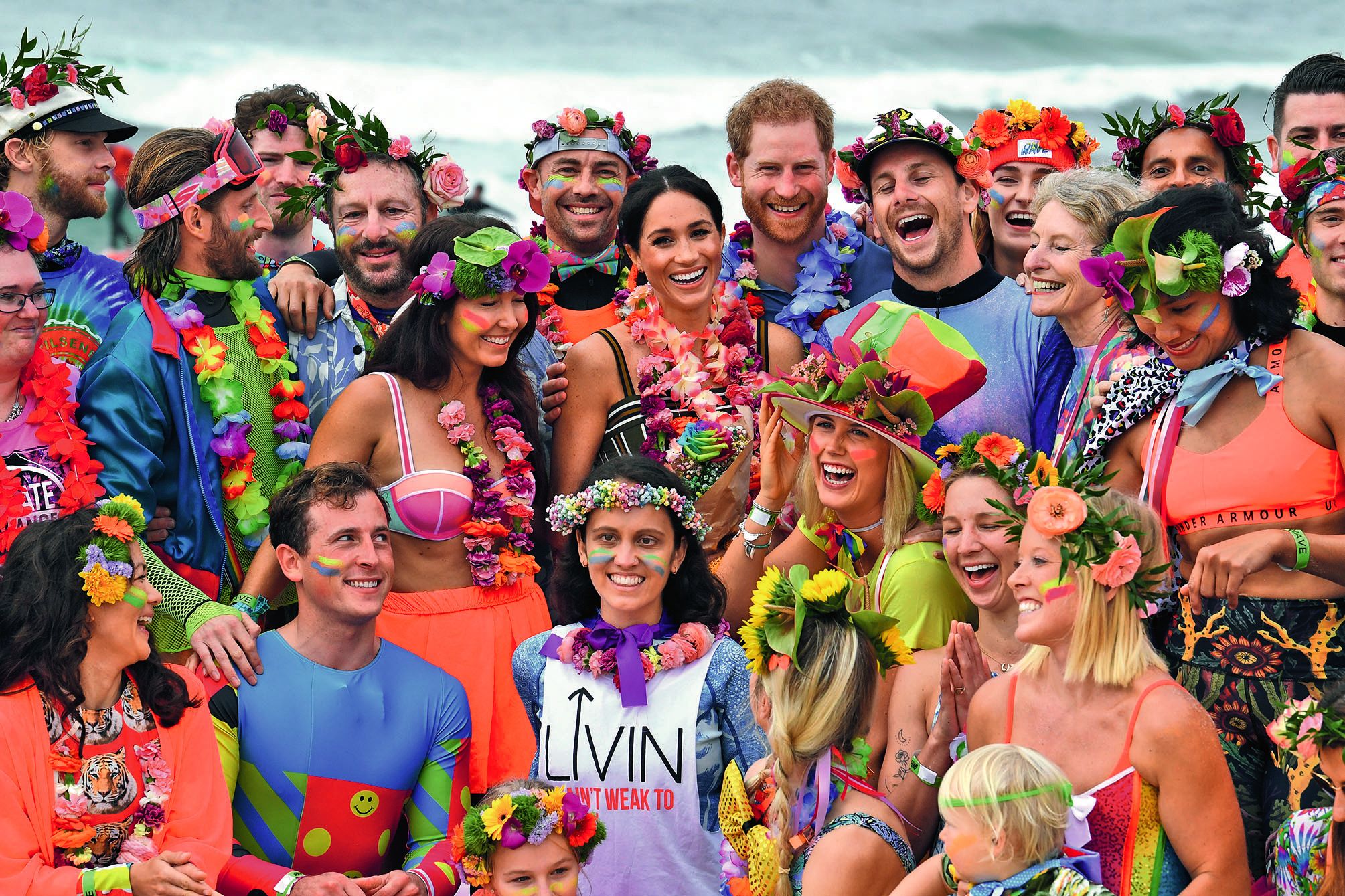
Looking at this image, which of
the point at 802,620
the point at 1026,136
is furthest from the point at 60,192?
the point at 1026,136

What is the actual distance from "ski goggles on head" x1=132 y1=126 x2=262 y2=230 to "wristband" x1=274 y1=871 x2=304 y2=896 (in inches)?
101

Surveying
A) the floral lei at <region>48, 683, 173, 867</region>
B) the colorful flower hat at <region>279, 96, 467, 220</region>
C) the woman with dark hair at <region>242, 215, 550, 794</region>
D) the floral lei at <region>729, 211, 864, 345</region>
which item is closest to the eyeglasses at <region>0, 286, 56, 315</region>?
the woman with dark hair at <region>242, 215, 550, 794</region>

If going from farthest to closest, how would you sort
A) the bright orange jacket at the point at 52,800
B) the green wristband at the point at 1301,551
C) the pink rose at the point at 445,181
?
1. the pink rose at the point at 445,181
2. the bright orange jacket at the point at 52,800
3. the green wristband at the point at 1301,551

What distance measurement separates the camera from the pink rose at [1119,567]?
13.1ft

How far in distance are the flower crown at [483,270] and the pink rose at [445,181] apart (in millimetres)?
966

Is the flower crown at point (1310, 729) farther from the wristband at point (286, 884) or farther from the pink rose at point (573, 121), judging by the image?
the pink rose at point (573, 121)

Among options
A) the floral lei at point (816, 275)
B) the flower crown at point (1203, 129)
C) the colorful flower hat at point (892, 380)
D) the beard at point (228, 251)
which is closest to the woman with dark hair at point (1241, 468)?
the colorful flower hat at point (892, 380)

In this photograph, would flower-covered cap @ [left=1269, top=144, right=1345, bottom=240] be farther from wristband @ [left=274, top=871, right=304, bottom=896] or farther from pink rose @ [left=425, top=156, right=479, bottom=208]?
wristband @ [left=274, top=871, right=304, bottom=896]

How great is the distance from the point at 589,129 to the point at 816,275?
1.30 meters

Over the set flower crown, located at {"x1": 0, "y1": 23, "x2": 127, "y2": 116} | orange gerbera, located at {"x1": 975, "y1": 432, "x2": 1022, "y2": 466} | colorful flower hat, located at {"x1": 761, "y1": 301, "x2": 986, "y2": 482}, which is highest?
flower crown, located at {"x1": 0, "y1": 23, "x2": 127, "y2": 116}

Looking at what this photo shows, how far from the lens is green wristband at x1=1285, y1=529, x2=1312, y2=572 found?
13.6ft

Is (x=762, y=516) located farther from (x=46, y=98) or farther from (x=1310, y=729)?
(x=46, y=98)

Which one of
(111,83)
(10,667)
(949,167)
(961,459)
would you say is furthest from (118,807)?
(949,167)

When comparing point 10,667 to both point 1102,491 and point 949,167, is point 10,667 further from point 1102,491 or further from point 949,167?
point 949,167
